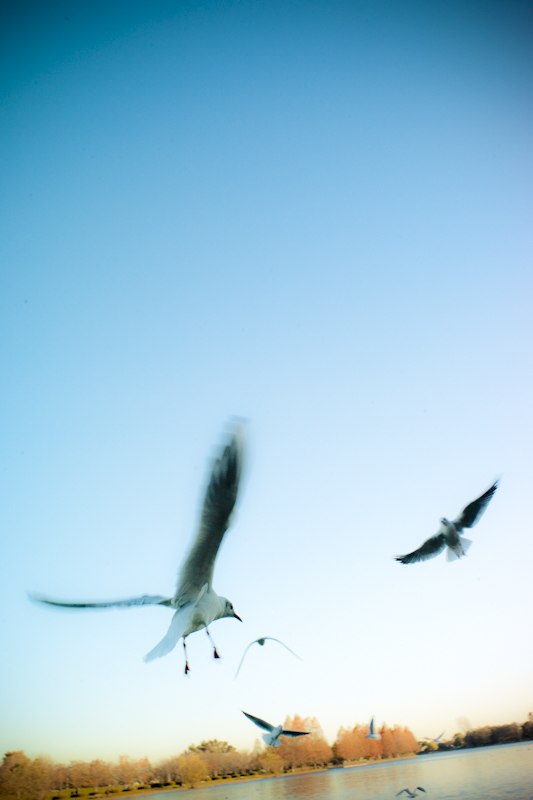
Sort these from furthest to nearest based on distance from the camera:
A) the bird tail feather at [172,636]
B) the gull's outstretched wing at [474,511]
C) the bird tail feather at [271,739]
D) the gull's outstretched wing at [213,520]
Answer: the gull's outstretched wing at [474,511]
the bird tail feather at [271,739]
the bird tail feather at [172,636]
the gull's outstretched wing at [213,520]

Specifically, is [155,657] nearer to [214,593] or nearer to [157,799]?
[214,593]

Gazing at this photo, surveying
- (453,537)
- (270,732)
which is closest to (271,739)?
(270,732)

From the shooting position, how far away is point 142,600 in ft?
19.2

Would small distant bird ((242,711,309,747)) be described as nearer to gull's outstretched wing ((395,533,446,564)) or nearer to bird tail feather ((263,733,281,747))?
bird tail feather ((263,733,281,747))

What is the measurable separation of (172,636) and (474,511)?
660cm

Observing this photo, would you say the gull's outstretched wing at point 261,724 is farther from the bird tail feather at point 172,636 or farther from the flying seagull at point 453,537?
the bird tail feather at point 172,636

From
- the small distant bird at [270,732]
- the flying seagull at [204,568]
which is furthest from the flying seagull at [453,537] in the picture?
the flying seagull at [204,568]

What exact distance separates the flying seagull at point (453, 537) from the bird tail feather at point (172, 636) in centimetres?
541

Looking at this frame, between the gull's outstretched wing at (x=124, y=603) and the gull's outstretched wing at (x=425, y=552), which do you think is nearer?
the gull's outstretched wing at (x=124, y=603)

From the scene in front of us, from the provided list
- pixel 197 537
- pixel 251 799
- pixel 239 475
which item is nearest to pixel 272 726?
pixel 197 537

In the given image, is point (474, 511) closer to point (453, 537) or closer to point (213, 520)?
point (453, 537)

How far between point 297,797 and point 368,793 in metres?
4.56

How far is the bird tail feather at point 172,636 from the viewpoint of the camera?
5230mm

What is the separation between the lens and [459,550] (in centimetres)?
985
